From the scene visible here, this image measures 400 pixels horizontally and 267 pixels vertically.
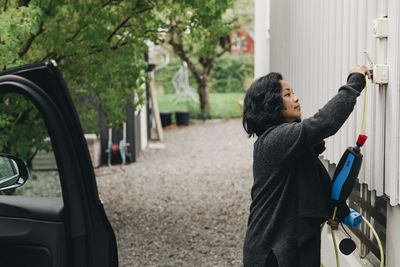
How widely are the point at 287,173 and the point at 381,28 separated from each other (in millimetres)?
868

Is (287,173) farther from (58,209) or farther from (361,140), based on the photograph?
(58,209)

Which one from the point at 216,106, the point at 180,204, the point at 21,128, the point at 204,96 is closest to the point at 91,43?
the point at 21,128

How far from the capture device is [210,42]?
7.07 metres

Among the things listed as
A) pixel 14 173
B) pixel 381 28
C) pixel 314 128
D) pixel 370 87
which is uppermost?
pixel 381 28

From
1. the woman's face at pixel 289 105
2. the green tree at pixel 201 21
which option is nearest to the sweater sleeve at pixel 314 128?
the woman's face at pixel 289 105

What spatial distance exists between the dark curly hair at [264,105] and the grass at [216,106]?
20706 mm

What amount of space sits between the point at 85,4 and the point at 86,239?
3.97 meters

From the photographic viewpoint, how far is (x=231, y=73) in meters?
28.2

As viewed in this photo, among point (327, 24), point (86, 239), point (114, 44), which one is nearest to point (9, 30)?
point (114, 44)

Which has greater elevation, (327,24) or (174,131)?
A: (327,24)

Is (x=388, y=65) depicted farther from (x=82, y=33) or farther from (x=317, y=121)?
(x=82, y=33)

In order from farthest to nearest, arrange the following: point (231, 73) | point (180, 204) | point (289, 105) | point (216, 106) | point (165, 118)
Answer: point (231, 73) < point (216, 106) < point (165, 118) < point (180, 204) < point (289, 105)

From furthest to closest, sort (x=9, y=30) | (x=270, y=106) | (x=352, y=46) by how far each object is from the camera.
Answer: (x=9, y=30) → (x=352, y=46) → (x=270, y=106)

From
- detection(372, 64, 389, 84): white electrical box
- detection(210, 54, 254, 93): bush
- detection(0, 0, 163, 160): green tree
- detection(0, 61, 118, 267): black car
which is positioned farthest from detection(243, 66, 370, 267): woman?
detection(210, 54, 254, 93): bush
